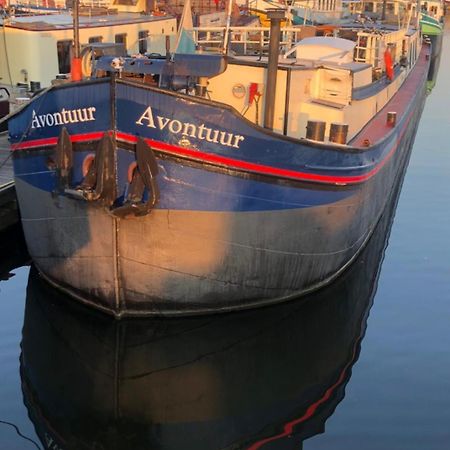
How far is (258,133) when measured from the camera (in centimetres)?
997

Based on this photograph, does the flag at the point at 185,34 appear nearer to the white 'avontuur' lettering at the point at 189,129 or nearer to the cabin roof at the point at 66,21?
the white 'avontuur' lettering at the point at 189,129

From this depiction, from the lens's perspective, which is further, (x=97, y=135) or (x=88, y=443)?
(x=97, y=135)

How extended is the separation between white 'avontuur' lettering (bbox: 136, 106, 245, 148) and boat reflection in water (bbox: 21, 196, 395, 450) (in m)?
2.98

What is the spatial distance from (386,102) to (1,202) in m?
11.3

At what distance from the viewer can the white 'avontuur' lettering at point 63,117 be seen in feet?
32.7

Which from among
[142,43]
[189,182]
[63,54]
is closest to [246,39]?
[63,54]

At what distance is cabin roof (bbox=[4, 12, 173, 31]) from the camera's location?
20.9 m

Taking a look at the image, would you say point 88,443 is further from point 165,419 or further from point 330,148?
point 330,148

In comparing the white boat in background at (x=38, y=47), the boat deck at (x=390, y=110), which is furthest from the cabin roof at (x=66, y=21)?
the boat deck at (x=390, y=110)

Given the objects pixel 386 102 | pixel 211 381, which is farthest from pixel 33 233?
pixel 386 102

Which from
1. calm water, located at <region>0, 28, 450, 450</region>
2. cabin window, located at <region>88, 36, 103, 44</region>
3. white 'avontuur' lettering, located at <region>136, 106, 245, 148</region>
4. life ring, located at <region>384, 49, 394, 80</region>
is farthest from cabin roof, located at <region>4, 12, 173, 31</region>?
white 'avontuur' lettering, located at <region>136, 106, 245, 148</region>

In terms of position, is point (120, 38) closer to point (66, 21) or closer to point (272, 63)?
point (66, 21)

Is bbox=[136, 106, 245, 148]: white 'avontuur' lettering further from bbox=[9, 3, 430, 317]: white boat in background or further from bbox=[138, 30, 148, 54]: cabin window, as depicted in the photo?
bbox=[138, 30, 148, 54]: cabin window

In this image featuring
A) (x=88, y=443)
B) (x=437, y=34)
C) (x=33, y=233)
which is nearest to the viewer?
(x=88, y=443)
